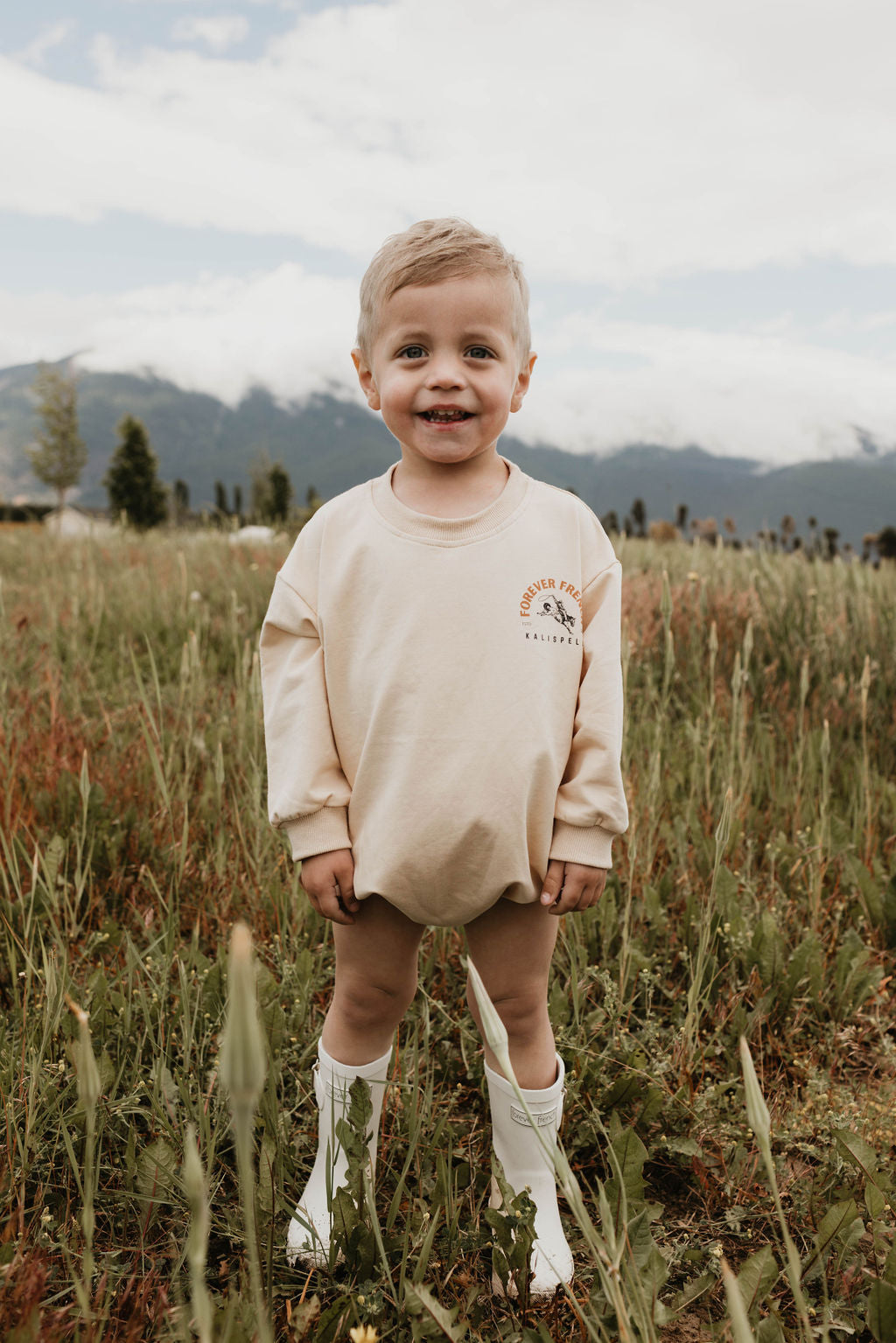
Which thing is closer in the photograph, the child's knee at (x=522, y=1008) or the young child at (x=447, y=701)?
the young child at (x=447, y=701)

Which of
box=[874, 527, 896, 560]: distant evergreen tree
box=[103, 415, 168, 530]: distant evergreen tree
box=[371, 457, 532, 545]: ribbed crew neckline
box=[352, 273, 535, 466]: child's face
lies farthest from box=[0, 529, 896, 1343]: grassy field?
box=[103, 415, 168, 530]: distant evergreen tree

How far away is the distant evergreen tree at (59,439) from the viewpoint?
4331cm

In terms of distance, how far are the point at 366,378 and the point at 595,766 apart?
0.81m

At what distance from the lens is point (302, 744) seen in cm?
141

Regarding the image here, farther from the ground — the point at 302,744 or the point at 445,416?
the point at 445,416

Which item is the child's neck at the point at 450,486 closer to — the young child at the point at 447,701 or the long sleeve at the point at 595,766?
the young child at the point at 447,701

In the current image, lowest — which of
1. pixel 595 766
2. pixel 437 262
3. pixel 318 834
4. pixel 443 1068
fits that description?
pixel 443 1068

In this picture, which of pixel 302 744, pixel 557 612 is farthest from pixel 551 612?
pixel 302 744

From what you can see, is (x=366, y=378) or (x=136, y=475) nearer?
(x=366, y=378)

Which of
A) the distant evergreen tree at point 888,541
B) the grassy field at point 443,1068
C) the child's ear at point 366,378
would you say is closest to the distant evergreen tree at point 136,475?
the distant evergreen tree at point 888,541

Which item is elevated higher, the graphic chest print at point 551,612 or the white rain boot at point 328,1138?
the graphic chest print at point 551,612

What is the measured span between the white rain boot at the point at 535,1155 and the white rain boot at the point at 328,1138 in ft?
0.70

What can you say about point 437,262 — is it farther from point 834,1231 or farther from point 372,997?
point 834,1231

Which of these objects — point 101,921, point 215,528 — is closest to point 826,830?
point 101,921
